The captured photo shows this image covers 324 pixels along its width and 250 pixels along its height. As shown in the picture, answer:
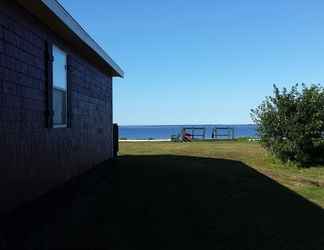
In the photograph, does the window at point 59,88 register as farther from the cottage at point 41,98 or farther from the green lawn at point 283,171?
the green lawn at point 283,171

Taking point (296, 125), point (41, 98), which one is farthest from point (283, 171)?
point (41, 98)

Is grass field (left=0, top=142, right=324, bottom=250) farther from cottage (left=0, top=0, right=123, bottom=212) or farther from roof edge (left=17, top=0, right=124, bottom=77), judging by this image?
roof edge (left=17, top=0, right=124, bottom=77)

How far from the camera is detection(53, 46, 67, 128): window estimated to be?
11.0 metres

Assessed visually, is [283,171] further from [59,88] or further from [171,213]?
[171,213]

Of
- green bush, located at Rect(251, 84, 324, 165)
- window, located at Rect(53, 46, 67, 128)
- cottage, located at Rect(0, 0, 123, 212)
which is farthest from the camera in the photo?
green bush, located at Rect(251, 84, 324, 165)

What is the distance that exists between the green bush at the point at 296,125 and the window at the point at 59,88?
899 cm

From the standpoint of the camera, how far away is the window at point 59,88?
1095 cm

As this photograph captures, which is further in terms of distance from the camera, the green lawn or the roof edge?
the green lawn

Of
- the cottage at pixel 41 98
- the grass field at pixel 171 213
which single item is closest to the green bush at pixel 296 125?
the grass field at pixel 171 213

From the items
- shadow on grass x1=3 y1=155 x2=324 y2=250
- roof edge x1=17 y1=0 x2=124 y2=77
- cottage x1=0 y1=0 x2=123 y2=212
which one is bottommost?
shadow on grass x1=3 y1=155 x2=324 y2=250

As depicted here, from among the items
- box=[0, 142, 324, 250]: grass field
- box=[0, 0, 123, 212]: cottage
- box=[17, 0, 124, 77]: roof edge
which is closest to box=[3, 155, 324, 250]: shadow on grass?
box=[0, 142, 324, 250]: grass field

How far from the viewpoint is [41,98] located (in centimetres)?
984

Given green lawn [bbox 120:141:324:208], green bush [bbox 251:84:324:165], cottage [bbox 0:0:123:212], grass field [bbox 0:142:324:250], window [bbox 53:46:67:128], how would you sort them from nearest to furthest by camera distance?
1. grass field [bbox 0:142:324:250]
2. cottage [bbox 0:0:123:212]
3. window [bbox 53:46:67:128]
4. green lawn [bbox 120:141:324:208]
5. green bush [bbox 251:84:324:165]

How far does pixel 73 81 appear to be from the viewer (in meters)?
12.7
